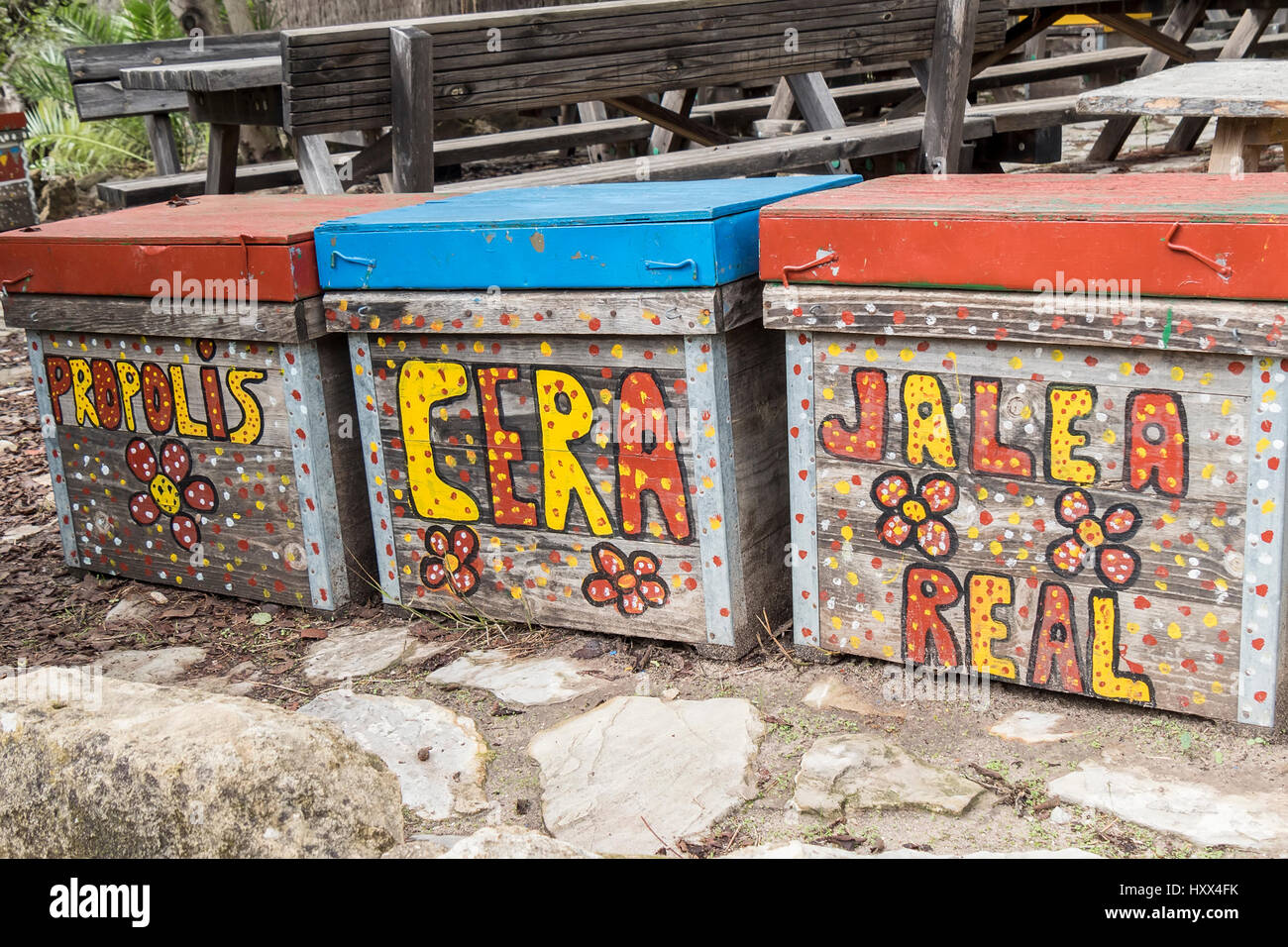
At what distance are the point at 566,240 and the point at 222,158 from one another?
3162 mm

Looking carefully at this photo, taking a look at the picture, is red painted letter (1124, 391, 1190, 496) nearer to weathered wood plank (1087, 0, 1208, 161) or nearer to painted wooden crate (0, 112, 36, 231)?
weathered wood plank (1087, 0, 1208, 161)

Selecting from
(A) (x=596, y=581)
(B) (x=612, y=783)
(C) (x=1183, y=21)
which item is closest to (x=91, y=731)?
(B) (x=612, y=783)

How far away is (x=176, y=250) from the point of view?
3.10m

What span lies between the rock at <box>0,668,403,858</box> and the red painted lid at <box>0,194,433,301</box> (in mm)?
1335

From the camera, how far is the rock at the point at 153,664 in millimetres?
3053

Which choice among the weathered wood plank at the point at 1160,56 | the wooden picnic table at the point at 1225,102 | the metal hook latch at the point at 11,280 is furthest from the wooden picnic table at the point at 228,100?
the weathered wood plank at the point at 1160,56

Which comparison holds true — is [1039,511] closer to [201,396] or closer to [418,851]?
[418,851]

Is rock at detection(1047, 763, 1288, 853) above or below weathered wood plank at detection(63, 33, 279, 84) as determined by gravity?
below

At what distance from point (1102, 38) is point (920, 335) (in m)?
15.3

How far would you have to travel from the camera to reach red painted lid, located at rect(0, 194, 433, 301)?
3000 millimetres

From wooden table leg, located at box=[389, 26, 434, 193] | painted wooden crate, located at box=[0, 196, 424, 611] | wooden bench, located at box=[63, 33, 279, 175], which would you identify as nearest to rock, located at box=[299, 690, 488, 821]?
painted wooden crate, located at box=[0, 196, 424, 611]

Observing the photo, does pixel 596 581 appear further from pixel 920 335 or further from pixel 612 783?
pixel 920 335

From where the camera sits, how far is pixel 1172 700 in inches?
93.4

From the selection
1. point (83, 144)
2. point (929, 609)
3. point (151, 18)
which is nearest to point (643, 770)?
point (929, 609)
